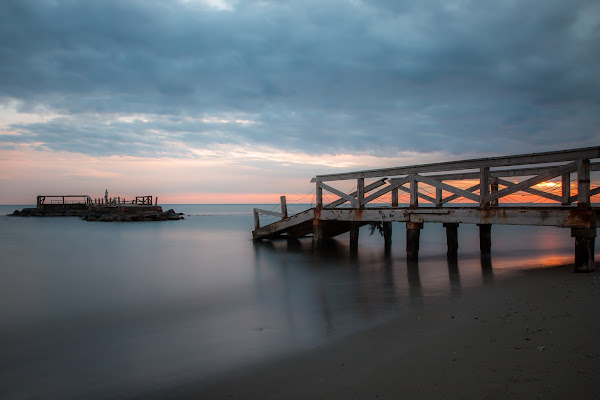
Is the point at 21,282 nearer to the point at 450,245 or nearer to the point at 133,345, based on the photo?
the point at 133,345

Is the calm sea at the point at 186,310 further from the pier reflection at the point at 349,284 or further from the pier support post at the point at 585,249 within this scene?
the pier support post at the point at 585,249

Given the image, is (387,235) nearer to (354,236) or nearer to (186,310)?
(354,236)

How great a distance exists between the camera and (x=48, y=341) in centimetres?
642

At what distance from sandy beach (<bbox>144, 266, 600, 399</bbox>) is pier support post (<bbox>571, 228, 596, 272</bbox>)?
293 cm

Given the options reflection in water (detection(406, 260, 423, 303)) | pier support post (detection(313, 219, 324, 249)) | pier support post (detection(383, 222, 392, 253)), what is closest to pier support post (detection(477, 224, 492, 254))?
reflection in water (detection(406, 260, 423, 303))

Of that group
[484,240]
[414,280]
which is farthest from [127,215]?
[414,280]

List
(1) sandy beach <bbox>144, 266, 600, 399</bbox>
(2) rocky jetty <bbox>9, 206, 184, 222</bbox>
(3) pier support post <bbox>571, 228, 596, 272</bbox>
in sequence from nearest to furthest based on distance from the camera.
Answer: (1) sandy beach <bbox>144, 266, 600, 399</bbox>
(3) pier support post <bbox>571, 228, 596, 272</bbox>
(2) rocky jetty <bbox>9, 206, 184, 222</bbox>

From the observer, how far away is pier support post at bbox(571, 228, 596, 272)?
8648 millimetres

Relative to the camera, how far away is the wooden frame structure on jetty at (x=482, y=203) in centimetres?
876

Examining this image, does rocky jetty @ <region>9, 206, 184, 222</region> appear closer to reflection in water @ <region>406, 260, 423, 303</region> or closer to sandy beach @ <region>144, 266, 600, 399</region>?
reflection in water @ <region>406, 260, 423, 303</region>

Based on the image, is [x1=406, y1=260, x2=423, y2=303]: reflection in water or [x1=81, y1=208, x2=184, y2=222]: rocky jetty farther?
[x1=81, y1=208, x2=184, y2=222]: rocky jetty

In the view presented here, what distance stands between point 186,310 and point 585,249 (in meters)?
9.06

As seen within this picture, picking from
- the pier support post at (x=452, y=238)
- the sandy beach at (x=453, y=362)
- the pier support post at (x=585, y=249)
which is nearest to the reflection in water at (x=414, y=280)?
the sandy beach at (x=453, y=362)

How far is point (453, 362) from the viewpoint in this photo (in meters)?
4.13
